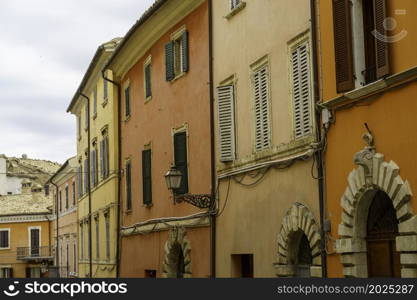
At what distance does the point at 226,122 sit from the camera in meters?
18.7

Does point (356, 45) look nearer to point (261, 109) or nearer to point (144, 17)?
point (261, 109)

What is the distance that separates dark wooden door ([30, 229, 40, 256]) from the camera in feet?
226

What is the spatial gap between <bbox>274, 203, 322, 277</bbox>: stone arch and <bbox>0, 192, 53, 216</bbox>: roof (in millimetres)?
54282

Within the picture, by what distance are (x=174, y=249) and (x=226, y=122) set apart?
18.6 ft

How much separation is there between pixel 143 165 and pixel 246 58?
9.00 m

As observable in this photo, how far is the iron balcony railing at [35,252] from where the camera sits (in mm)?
68750

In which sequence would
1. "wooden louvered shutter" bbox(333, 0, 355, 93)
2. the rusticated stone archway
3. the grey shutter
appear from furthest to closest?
the grey shutter < "wooden louvered shutter" bbox(333, 0, 355, 93) < the rusticated stone archway

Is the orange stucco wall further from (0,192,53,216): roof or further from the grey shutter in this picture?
(0,192,53,216): roof

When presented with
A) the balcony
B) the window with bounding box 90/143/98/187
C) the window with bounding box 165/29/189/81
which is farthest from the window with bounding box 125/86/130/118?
the balcony

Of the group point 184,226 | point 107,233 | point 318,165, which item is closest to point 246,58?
point 318,165

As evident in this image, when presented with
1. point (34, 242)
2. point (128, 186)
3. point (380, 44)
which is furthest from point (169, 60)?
point (34, 242)

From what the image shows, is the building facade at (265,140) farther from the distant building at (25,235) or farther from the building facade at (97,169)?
the distant building at (25,235)

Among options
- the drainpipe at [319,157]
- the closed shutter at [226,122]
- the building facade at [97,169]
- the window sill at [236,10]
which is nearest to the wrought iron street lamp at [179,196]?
the closed shutter at [226,122]

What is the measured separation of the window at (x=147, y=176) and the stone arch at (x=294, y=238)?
986 cm
